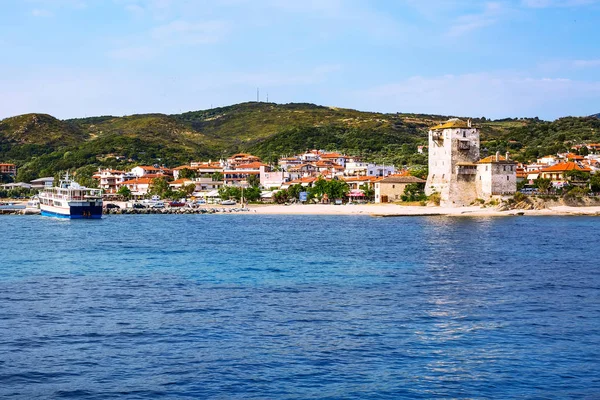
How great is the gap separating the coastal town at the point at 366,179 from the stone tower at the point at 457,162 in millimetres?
97

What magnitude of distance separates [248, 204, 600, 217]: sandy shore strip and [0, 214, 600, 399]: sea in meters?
30.9

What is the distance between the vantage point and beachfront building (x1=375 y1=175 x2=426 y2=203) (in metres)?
87.4

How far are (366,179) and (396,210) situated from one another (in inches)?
894

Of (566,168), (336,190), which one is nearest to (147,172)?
(336,190)

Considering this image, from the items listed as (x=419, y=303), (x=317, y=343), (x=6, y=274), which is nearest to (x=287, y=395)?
(x=317, y=343)

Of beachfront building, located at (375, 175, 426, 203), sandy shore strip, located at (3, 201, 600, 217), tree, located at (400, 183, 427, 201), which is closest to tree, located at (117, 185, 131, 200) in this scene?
sandy shore strip, located at (3, 201, 600, 217)

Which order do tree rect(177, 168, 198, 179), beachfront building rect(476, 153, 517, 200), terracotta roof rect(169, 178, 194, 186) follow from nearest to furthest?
beachfront building rect(476, 153, 517, 200) < terracotta roof rect(169, 178, 194, 186) < tree rect(177, 168, 198, 179)

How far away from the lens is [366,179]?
100500 mm

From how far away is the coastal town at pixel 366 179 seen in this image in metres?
74.4

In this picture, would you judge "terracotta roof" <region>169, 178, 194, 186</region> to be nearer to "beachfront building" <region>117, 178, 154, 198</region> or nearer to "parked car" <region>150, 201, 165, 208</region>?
"beachfront building" <region>117, 178, 154, 198</region>

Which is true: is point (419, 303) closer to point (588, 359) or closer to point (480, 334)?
point (480, 334)

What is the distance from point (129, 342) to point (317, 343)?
4539 mm

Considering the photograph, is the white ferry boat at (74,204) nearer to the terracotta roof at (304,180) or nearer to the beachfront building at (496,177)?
the terracotta roof at (304,180)

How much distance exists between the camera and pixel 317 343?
1830 centimetres
